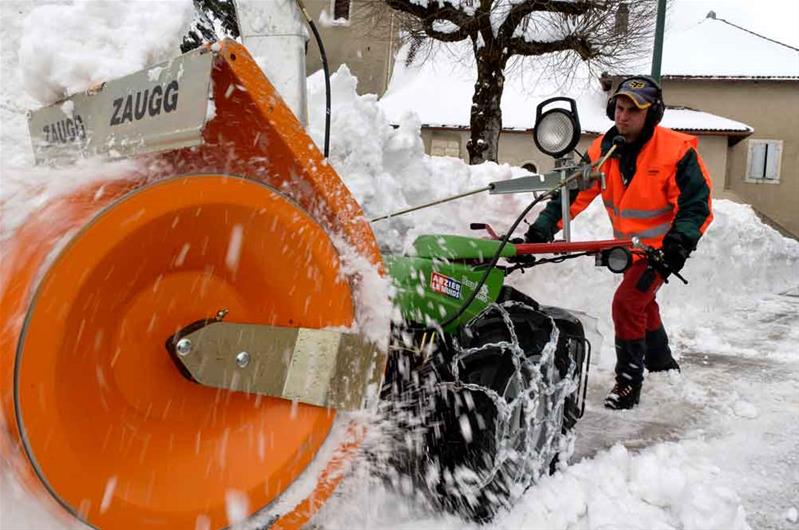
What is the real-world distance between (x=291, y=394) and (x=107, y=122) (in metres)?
0.70

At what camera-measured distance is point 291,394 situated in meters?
1.60

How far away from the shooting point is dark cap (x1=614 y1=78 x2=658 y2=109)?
3.38 metres

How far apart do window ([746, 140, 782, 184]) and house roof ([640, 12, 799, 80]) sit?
6.65 feet

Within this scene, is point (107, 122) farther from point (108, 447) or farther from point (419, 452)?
point (419, 452)

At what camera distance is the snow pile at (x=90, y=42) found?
1.63 metres

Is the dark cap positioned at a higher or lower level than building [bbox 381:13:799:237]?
lower

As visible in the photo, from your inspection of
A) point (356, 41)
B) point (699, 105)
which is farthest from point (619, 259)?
point (699, 105)

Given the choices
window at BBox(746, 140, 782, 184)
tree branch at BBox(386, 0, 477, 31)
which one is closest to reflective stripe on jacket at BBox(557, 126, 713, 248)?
tree branch at BBox(386, 0, 477, 31)

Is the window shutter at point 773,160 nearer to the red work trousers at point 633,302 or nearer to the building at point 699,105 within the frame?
the building at point 699,105

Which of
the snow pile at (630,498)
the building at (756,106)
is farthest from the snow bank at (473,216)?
the building at (756,106)

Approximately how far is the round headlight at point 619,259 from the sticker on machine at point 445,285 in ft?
2.16

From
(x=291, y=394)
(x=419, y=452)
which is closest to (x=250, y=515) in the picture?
(x=291, y=394)

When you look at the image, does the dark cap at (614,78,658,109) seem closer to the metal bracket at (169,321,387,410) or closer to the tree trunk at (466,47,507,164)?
the metal bracket at (169,321,387,410)

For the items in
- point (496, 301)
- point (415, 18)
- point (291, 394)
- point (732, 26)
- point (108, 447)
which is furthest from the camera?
point (732, 26)
